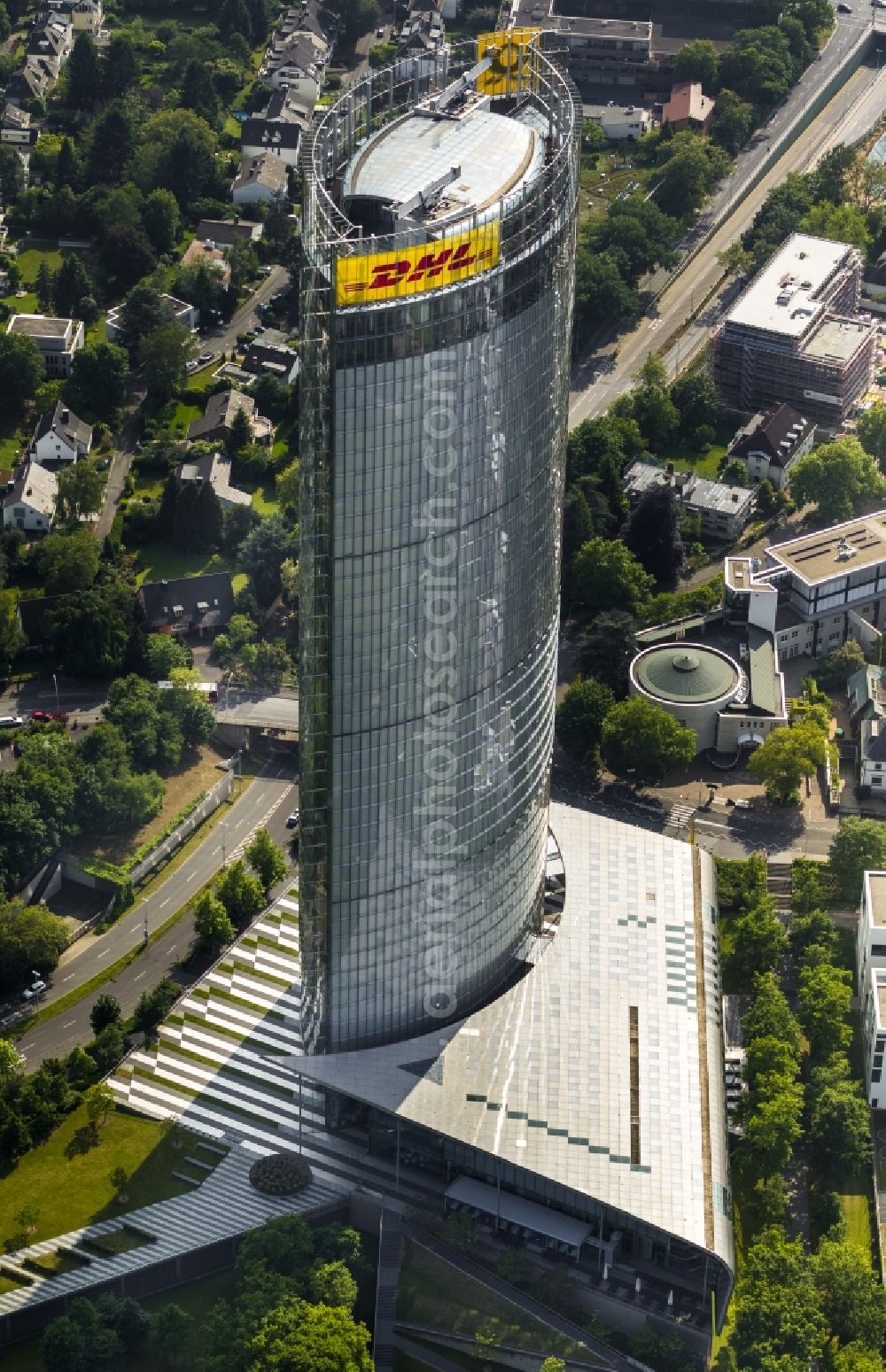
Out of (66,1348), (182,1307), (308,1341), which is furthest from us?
(182,1307)

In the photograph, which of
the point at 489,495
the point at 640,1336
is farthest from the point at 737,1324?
the point at 489,495

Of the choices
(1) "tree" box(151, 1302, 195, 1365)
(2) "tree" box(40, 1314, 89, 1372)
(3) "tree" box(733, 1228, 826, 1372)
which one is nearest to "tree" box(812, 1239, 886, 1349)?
(3) "tree" box(733, 1228, 826, 1372)

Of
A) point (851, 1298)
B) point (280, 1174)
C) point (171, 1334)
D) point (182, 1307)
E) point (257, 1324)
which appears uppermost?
point (257, 1324)

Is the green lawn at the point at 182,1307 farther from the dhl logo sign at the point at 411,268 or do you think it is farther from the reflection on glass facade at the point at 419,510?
the dhl logo sign at the point at 411,268

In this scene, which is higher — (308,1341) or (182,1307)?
(308,1341)

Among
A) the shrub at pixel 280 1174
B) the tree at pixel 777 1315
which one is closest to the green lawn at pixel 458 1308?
the shrub at pixel 280 1174

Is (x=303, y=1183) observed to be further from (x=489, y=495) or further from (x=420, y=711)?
(x=489, y=495)

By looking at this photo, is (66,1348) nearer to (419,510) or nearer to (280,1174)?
(280,1174)

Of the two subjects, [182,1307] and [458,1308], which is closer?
[458,1308]

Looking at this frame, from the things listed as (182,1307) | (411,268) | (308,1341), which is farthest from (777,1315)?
(411,268)
